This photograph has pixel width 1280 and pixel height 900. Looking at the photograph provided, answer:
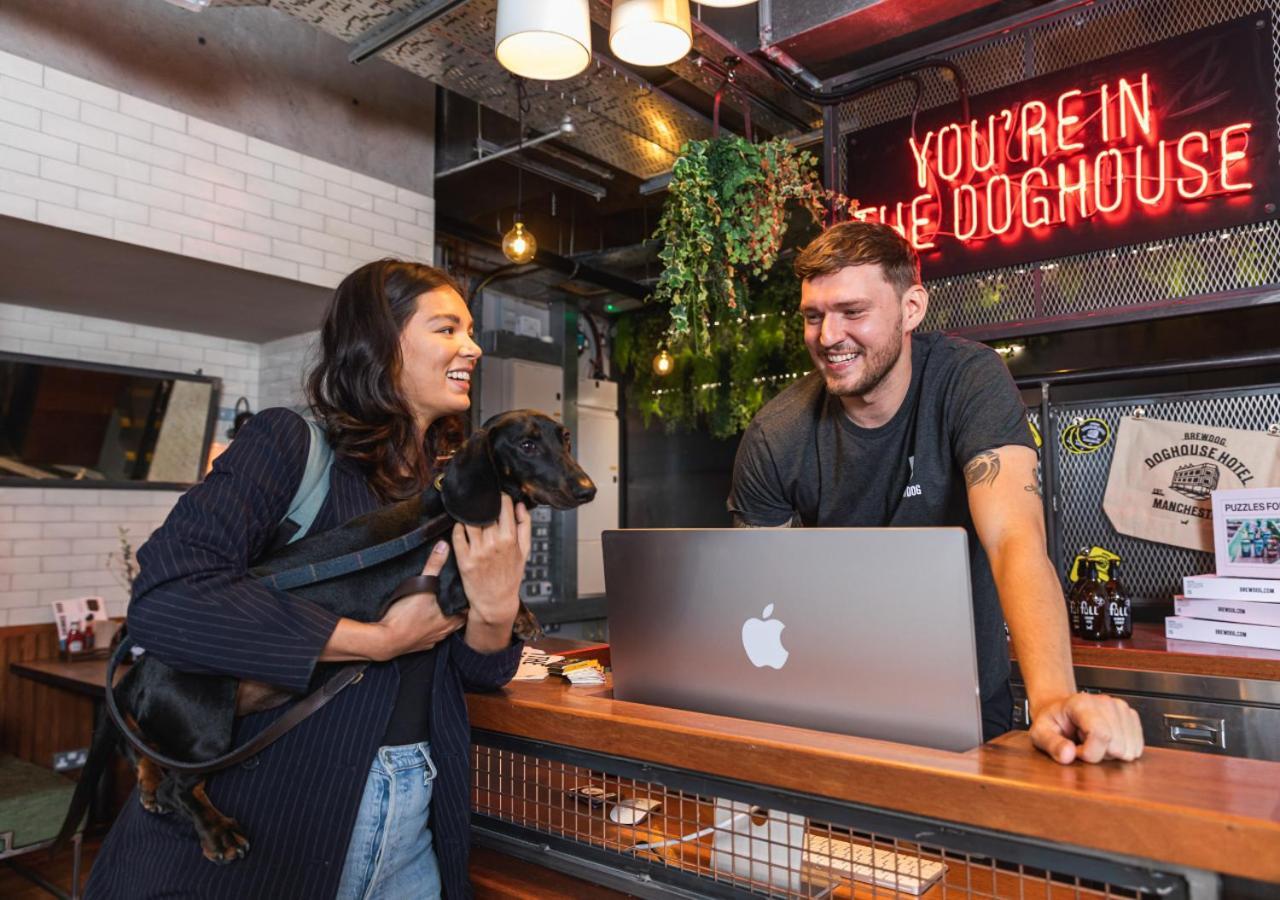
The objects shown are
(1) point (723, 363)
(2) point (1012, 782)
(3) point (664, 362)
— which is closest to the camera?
(2) point (1012, 782)

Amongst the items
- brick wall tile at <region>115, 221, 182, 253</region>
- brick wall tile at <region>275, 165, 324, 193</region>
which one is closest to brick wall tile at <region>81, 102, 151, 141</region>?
brick wall tile at <region>115, 221, 182, 253</region>

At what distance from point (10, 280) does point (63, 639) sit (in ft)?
6.15

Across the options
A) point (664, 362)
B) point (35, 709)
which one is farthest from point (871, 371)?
point (664, 362)

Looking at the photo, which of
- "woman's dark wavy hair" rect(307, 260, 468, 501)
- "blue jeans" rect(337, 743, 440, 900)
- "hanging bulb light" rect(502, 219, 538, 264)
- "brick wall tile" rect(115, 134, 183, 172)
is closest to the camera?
"blue jeans" rect(337, 743, 440, 900)

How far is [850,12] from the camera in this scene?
10.4 ft

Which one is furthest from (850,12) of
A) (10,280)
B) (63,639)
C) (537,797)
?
(63,639)

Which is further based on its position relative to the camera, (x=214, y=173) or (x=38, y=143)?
(x=214, y=173)

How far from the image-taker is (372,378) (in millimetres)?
1479

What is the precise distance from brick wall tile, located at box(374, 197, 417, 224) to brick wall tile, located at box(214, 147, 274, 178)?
68cm

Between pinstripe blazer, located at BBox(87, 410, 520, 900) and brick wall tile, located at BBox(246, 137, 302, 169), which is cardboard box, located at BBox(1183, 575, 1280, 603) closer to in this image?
pinstripe blazer, located at BBox(87, 410, 520, 900)

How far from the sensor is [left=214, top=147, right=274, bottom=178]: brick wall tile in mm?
4445

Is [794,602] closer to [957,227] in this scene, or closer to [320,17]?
[957,227]

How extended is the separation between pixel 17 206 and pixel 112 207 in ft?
1.27

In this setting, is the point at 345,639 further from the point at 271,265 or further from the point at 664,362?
the point at 664,362
